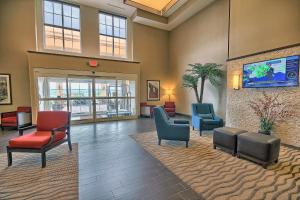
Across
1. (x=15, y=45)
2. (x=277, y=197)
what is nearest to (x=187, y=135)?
(x=277, y=197)

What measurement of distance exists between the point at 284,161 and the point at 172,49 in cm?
759

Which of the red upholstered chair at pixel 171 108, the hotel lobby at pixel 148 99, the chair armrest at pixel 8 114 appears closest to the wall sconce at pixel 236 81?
the hotel lobby at pixel 148 99

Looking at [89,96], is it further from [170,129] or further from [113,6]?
[170,129]

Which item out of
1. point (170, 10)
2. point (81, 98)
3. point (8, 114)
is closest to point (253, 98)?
point (170, 10)

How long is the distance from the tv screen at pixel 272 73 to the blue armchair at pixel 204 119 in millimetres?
1382

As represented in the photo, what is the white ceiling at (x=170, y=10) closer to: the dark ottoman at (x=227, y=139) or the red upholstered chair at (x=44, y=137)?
the dark ottoman at (x=227, y=139)

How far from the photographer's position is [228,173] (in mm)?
2512

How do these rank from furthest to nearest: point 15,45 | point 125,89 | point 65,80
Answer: point 125,89
point 65,80
point 15,45

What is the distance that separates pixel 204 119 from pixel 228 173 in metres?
2.43

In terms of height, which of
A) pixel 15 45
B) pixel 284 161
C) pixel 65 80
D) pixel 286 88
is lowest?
pixel 284 161

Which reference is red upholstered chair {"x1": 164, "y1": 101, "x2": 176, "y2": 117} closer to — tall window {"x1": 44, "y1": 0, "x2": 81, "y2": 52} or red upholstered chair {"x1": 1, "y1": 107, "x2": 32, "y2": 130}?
tall window {"x1": 44, "y1": 0, "x2": 81, "y2": 52}

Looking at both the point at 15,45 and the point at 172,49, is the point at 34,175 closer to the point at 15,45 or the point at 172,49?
the point at 15,45

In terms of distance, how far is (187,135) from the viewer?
368 centimetres

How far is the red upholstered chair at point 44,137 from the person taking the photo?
2.73 meters
